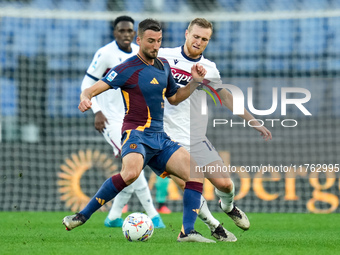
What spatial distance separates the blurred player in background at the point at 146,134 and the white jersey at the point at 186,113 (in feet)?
1.98

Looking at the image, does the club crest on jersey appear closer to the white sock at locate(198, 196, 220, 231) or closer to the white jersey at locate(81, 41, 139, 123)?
the white sock at locate(198, 196, 220, 231)

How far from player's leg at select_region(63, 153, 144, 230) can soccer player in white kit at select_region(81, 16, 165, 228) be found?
200 cm

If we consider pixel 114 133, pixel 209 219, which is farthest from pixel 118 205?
pixel 209 219

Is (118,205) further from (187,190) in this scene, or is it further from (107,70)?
(187,190)

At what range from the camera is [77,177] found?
11.3m

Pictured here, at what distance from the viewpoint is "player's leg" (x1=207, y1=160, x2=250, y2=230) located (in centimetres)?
595

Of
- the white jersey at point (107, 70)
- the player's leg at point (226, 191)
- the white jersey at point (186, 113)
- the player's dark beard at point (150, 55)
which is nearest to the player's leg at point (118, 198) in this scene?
the white jersey at point (107, 70)

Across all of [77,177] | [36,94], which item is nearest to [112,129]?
[77,177]

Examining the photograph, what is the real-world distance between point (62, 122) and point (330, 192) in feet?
17.8

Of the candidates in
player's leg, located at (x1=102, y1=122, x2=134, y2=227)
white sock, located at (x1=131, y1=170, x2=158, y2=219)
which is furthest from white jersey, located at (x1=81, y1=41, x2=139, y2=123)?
white sock, located at (x1=131, y1=170, x2=158, y2=219)

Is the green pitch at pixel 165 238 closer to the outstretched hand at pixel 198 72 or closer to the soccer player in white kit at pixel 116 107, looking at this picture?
the soccer player in white kit at pixel 116 107

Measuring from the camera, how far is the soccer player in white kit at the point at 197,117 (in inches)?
239

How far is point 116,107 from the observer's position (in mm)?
7715

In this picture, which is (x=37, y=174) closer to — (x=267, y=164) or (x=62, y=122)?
(x=62, y=122)
